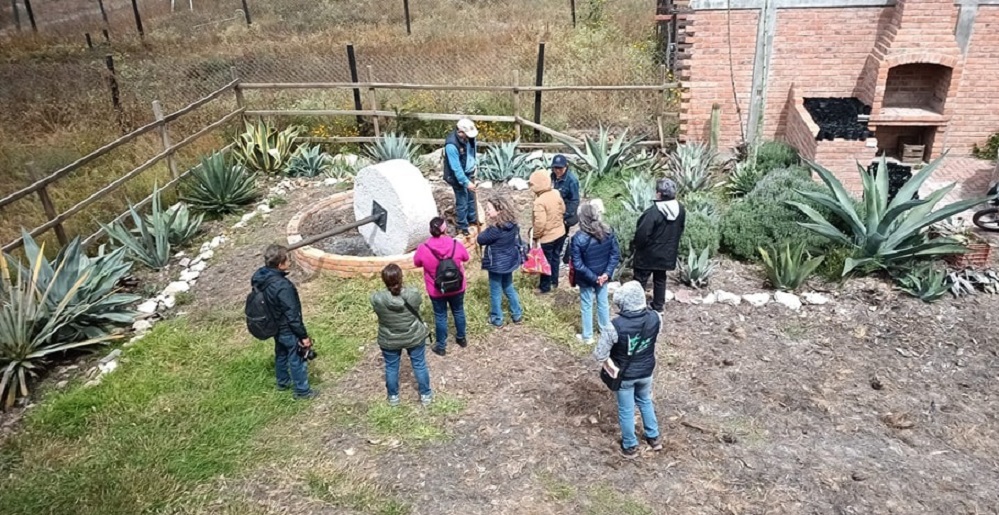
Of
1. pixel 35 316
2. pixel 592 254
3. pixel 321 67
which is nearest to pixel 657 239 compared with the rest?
pixel 592 254

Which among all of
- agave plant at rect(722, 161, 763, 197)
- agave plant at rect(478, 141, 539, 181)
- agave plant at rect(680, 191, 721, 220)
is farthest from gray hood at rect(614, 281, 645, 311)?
agave plant at rect(478, 141, 539, 181)

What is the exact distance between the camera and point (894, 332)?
20.3ft

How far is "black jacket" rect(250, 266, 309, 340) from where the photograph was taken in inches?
196

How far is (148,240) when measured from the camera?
7930 millimetres

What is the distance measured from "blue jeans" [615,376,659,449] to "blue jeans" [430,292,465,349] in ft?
5.74

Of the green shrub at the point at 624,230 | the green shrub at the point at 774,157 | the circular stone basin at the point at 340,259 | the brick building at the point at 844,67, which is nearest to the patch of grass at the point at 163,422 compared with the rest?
the circular stone basin at the point at 340,259

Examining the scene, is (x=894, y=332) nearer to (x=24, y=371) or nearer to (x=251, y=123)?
(x=24, y=371)

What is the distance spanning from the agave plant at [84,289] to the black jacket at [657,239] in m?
4.94

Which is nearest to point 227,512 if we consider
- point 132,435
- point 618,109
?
point 132,435

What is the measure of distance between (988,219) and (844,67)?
3.14 m

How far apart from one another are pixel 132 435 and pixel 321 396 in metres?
1.41

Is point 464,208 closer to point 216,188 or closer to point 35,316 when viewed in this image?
point 216,188

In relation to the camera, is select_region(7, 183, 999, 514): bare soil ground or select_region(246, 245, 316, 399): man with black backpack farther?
select_region(246, 245, 316, 399): man with black backpack

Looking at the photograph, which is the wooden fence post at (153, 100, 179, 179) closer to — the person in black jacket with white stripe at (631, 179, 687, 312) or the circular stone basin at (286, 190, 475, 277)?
the circular stone basin at (286, 190, 475, 277)
